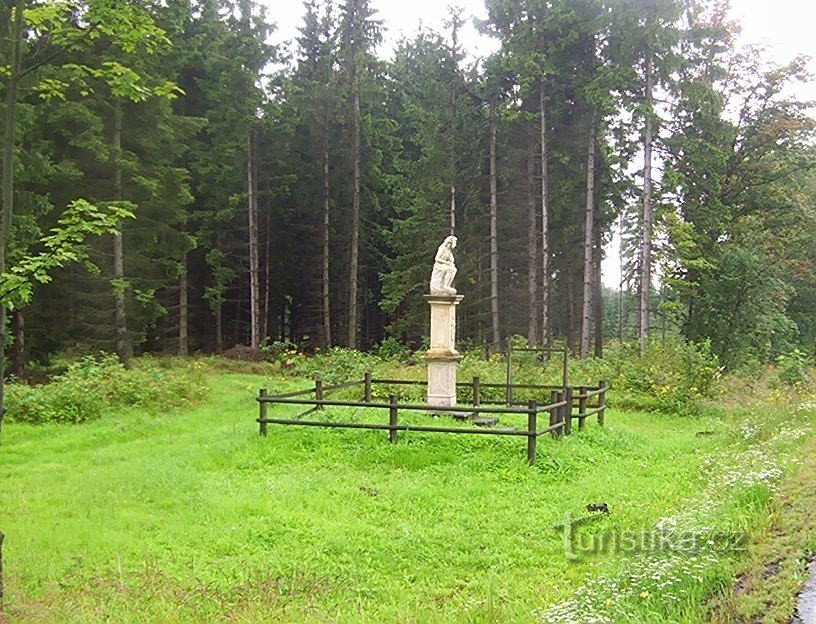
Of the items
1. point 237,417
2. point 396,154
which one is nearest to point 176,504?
point 237,417

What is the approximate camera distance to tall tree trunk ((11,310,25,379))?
1967 centimetres

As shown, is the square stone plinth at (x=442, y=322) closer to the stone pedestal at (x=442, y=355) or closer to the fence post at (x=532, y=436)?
the stone pedestal at (x=442, y=355)

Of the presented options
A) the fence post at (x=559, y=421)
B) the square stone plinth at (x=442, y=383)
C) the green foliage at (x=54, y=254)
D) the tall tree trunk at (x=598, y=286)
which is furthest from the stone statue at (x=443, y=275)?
the tall tree trunk at (x=598, y=286)

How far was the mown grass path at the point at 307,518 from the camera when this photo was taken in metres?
6.07

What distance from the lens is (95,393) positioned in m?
16.0

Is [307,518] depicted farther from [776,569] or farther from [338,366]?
[338,366]

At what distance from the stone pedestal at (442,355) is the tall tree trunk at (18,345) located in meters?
12.2

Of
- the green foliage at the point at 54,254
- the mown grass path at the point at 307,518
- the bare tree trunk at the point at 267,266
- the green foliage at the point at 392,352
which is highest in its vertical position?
the bare tree trunk at the point at 267,266

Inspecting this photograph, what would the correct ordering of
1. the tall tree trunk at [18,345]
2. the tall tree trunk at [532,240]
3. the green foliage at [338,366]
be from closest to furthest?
the tall tree trunk at [18,345] → the green foliage at [338,366] → the tall tree trunk at [532,240]

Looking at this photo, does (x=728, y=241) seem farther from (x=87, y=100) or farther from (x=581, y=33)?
(x=87, y=100)

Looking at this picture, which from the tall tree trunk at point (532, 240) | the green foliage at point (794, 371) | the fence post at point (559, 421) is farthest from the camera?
the tall tree trunk at point (532, 240)

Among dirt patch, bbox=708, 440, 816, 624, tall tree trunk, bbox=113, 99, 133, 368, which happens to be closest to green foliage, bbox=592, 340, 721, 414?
dirt patch, bbox=708, 440, 816, 624

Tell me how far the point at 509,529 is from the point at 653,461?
4822 mm

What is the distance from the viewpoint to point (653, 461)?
471 inches
